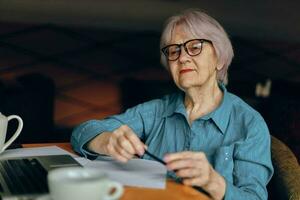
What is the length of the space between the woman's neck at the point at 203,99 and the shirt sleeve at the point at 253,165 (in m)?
0.18

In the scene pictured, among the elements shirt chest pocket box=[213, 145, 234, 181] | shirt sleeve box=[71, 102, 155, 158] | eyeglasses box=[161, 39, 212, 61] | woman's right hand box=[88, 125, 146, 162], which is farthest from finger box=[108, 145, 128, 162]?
eyeglasses box=[161, 39, 212, 61]

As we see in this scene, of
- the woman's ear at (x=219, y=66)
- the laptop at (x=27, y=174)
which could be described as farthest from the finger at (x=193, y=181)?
the woman's ear at (x=219, y=66)

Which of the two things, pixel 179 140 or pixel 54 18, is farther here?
pixel 54 18

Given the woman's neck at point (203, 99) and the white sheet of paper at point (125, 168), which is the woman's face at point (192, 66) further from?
the white sheet of paper at point (125, 168)

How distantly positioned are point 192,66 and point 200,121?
153 mm

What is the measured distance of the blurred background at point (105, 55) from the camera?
245 centimetres

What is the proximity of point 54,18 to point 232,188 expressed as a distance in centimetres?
166

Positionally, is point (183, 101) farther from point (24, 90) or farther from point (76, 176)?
point (24, 90)

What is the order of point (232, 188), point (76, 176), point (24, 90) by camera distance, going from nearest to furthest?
point (76, 176), point (232, 188), point (24, 90)

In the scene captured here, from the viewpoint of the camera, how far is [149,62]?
2.57m

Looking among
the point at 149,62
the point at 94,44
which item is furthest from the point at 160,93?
the point at 94,44

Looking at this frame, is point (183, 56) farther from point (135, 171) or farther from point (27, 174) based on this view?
point (27, 174)

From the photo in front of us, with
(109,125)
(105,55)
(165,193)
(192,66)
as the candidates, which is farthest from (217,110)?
(105,55)

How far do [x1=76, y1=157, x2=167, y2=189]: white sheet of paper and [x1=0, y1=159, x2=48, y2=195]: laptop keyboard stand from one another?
0.43 ft
